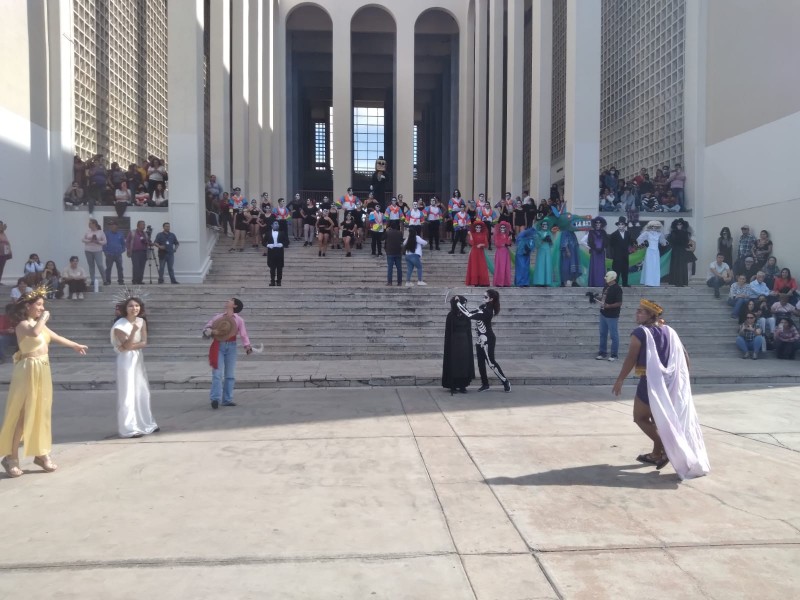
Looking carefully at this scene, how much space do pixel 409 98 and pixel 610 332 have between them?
1846 cm

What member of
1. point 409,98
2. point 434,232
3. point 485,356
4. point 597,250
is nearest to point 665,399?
point 485,356

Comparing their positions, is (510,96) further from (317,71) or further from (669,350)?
(669,350)

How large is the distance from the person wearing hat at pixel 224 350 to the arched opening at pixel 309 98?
2417 centimetres

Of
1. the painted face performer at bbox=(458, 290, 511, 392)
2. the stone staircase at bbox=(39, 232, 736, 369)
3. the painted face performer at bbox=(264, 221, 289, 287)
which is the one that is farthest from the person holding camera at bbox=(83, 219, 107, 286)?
the painted face performer at bbox=(458, 290, 511, 392)

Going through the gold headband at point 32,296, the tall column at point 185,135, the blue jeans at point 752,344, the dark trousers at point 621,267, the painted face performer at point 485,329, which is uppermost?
the tall column at point 185,135

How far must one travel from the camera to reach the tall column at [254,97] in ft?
81.4

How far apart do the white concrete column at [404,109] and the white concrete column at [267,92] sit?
5234 mm

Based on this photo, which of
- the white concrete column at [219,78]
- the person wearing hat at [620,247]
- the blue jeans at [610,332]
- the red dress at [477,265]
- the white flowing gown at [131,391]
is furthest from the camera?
the white concrete column at [219,78]

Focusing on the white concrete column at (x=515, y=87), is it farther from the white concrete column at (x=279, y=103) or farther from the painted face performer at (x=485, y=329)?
the painted face performer at (x=485, y=329)

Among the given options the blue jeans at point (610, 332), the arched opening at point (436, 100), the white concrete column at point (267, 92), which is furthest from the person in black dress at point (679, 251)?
the arched opening at point (436, 100)

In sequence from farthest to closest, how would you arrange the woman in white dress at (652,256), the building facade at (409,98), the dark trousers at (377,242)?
the dark trousers at (377,242) → the building facade at (409,98) → the woman in white dress at (652,256)

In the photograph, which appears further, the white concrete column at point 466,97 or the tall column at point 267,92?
the white concrete column at point 466,97

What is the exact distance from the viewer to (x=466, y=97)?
29516 mm

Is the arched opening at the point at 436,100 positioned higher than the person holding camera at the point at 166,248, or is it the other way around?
the arched opening at the point at 436,100
